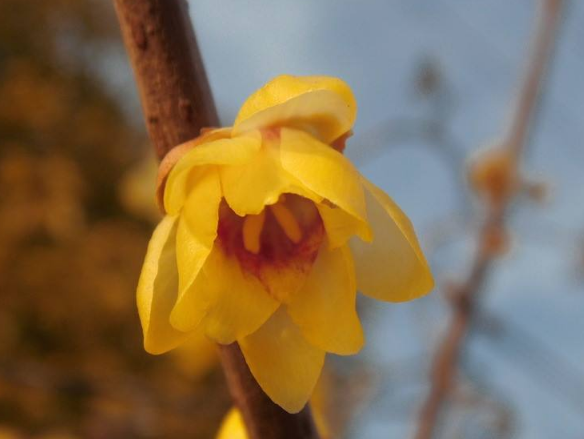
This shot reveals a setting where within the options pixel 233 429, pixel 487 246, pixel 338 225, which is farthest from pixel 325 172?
pixel 487 246

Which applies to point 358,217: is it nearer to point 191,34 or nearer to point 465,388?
point 191,34

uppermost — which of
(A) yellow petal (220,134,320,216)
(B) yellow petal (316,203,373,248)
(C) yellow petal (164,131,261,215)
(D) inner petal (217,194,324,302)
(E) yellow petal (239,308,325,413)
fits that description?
Result: (C) yellow petal (164,131,261,215)

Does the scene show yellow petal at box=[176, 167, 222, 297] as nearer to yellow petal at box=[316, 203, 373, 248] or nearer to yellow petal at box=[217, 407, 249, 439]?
yellow petal at box=[316, 203, 373, 248]

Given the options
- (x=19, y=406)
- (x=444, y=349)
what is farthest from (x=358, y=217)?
(x=19, y=406)

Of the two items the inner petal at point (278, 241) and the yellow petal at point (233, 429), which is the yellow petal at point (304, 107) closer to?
the inner petal at point (278, 241)

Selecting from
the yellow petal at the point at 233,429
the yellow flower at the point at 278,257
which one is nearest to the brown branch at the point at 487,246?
the yellow petal at the point at 233,429

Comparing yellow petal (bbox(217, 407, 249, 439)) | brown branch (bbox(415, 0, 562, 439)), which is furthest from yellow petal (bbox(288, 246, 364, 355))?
brown branch (bbox(415, 0, 562, 439))

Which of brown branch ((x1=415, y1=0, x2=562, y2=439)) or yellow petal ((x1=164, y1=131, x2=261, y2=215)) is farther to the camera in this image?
brown branch ((x1=415, y1=0, x2=562, y2=439))
